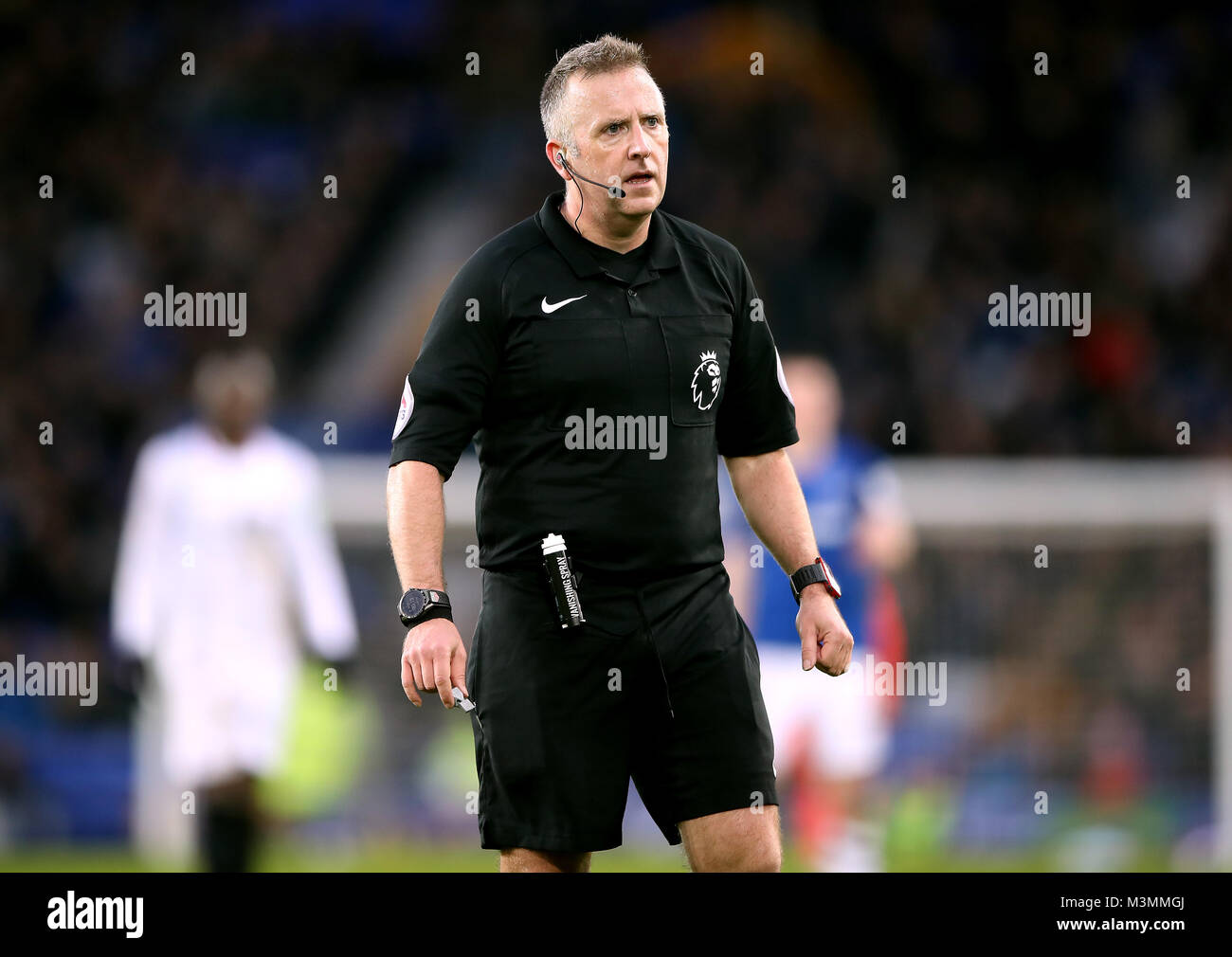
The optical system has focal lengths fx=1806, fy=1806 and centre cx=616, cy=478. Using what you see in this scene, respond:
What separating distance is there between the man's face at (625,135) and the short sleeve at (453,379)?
1.24ft

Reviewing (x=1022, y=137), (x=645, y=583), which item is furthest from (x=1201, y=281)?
(x=645, y=583)

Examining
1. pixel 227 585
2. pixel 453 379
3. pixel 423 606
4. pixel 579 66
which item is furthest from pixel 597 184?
pixel 227 585

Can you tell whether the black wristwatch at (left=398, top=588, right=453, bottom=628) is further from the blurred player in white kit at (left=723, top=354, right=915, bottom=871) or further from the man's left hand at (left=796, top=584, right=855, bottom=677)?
the blurred player in white kit at (left=723, top=354, right=915, bottom=871)

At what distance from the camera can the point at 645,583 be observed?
4.25 m

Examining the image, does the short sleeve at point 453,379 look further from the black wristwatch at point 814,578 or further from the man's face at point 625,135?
the black wristwatch at point 814,578

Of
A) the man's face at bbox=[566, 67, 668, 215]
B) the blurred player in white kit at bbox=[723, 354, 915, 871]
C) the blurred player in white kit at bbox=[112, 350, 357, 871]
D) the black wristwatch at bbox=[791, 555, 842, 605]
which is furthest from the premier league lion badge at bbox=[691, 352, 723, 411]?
the blurred player in white kit at bbox=[723, 354, 915, 871]

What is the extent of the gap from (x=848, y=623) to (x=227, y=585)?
2897mm

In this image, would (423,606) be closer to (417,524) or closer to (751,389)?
(417,524)

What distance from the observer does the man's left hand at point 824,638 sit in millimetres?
4387

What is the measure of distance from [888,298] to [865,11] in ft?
9.63

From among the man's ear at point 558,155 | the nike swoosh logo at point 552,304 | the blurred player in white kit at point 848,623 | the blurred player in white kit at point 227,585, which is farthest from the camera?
the blurred player in white kit at point 848,623

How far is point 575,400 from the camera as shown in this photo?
4.21 m

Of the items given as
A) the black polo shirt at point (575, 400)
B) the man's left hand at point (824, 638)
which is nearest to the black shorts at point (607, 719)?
the black polo shirt at point (575, 400)

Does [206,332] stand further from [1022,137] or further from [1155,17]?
[1155,17]
